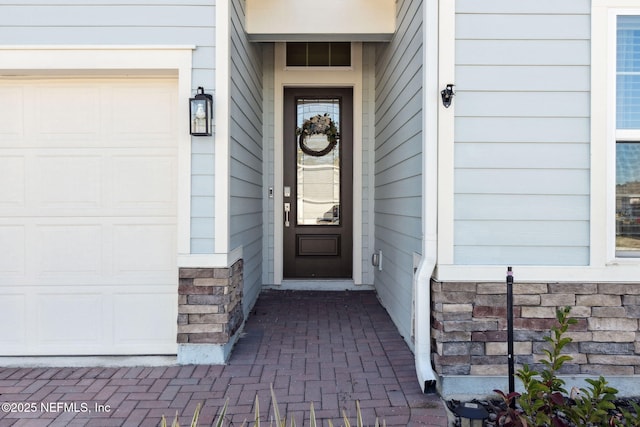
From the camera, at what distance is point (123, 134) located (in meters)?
3.00

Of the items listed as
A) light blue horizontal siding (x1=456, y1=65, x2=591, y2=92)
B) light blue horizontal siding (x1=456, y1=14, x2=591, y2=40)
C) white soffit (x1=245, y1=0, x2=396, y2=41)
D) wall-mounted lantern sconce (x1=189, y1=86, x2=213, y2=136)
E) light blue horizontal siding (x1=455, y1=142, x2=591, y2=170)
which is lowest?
light blue horizontal siding (x1=455, y1=142, x2=591, y2=170)

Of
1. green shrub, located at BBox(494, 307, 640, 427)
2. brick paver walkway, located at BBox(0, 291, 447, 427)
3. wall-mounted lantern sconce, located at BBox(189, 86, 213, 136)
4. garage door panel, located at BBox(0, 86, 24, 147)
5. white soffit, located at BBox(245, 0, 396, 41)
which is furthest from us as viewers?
white soffit, located at BBox(245, 0, 396, 41)

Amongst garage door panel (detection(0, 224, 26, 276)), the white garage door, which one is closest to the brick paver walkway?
the white garage door

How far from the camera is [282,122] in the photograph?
4.83m

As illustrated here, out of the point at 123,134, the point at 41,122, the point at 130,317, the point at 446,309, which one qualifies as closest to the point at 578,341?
the point at 446,309

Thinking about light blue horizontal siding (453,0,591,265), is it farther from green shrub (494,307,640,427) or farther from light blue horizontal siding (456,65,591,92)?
green shrub (494,307,640,427)

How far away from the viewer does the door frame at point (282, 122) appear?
4762 millimetres

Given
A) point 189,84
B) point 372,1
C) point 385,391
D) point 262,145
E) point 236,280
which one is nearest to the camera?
point 385,391

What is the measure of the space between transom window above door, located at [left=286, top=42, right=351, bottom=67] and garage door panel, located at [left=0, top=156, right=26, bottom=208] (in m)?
2.84

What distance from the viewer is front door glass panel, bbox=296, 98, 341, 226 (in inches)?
193

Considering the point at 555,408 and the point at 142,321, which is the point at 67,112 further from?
the point at 555,408

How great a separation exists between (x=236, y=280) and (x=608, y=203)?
2486mm

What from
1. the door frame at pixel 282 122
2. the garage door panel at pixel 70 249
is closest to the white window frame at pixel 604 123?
the door frame at pixel 282 122

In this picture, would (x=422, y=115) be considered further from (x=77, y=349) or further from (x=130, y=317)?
(x=77, y=349)
